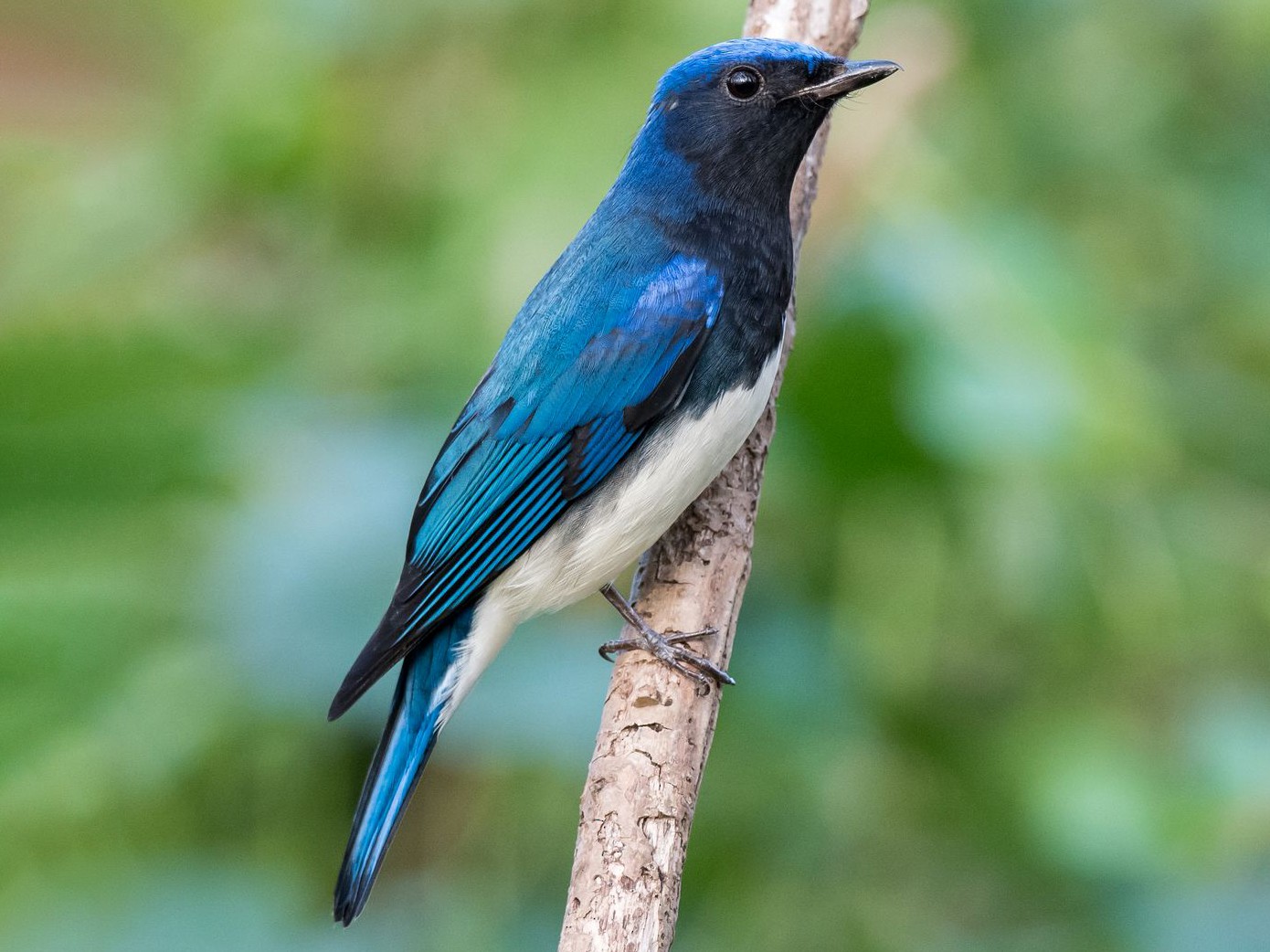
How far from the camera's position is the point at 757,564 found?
10.4 ft

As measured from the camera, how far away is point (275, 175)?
3.72 meters

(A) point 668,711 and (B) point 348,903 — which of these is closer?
(A) point 668,711

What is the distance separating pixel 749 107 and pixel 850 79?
198mm

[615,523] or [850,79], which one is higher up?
[850,79]

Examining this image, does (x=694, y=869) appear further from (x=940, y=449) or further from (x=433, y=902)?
(x=940, y=449)

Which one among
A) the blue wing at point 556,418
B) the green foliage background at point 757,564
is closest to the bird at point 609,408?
the blue wing at point 556,418

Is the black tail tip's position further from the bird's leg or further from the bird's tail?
the bird's leg

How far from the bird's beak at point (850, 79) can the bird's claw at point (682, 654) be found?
103 centimetres

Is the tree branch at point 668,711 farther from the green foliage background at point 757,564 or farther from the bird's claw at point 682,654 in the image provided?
the green foliage background at point 757,564

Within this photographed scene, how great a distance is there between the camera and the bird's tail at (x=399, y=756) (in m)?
2.61

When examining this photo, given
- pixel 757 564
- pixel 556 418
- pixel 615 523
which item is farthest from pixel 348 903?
pixel 757 564

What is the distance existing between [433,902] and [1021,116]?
237cm

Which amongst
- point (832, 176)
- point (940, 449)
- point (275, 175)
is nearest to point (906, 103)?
point (832, 176)

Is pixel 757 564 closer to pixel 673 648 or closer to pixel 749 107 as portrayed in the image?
pixel 673 648
